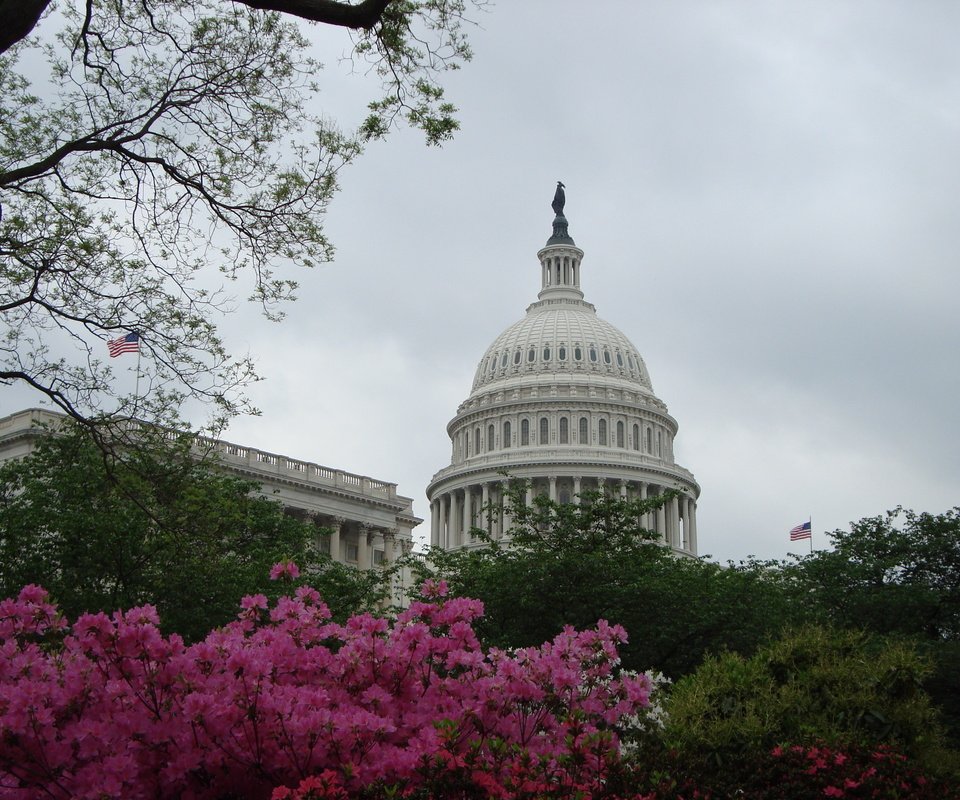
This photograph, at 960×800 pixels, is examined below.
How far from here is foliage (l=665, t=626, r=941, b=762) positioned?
15562 mm

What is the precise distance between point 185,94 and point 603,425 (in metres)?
130

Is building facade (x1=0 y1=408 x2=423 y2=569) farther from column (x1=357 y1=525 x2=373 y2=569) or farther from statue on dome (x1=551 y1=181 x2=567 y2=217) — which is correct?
statue on dome (x1=551 y1=181 x2=567 y2=217)

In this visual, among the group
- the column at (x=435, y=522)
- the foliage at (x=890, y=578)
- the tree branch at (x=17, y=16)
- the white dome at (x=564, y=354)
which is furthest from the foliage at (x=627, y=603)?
the white dome at (x=564, y=354)

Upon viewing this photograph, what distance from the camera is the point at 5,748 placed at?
40.0 feet

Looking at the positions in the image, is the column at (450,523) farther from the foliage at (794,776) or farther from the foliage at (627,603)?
the foliage at (794,776)

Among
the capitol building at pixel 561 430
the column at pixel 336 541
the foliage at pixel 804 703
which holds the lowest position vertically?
the foliage at pixel 804 703

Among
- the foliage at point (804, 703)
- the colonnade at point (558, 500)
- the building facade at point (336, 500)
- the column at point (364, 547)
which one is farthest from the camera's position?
the colonnade at point (558, 500)

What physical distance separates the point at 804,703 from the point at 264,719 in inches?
303

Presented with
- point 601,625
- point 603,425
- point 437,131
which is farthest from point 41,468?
point 603,425

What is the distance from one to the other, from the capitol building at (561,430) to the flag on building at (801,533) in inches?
1627

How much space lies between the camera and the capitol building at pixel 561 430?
143m

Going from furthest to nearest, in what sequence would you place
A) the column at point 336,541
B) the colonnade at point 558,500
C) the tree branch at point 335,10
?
the colonnade at point 558,500 → the column at point 336,541 → the tree branch at point 335,10

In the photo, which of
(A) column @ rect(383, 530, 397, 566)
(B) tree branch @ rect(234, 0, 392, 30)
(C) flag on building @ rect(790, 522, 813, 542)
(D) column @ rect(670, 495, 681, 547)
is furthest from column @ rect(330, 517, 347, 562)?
(B) tree branch @ rect(234, 0, 392, 30)

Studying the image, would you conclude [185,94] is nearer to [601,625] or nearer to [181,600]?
[601,625]
